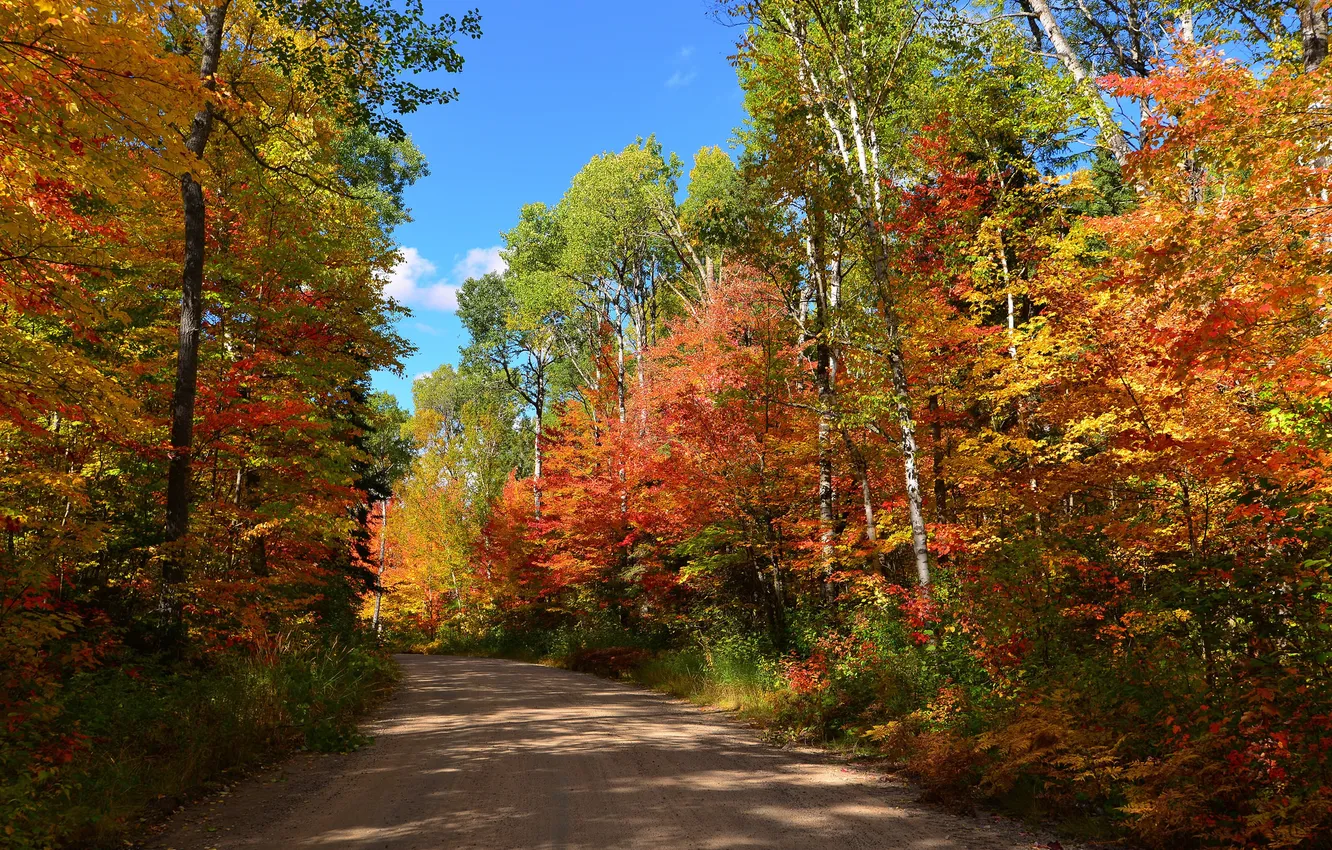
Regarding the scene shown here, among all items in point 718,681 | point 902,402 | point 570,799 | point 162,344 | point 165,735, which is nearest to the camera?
point 570,799

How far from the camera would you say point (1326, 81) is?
5230 mm

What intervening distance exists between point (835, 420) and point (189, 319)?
9.53 m

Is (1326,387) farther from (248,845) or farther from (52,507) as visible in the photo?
(52,507)

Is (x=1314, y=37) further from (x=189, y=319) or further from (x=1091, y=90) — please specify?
(x=189, y=319)

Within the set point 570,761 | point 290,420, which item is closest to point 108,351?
point 290,420

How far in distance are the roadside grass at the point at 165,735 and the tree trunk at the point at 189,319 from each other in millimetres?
1821

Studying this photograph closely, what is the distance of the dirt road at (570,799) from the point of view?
4.79 metres

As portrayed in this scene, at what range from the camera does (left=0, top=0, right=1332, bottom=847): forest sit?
4.87 meters

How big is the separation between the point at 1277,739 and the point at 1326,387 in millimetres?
3048

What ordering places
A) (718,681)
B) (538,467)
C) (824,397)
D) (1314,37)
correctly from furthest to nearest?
(538,467)
(718,681)
(824,397)
(1314,37)

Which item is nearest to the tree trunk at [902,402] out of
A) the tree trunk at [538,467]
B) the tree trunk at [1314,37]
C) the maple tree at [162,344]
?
the tree trunk at [1314,37]

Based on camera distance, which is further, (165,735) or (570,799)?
(165,735)

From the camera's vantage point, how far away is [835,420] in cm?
1041

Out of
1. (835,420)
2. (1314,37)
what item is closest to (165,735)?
(835,420)
